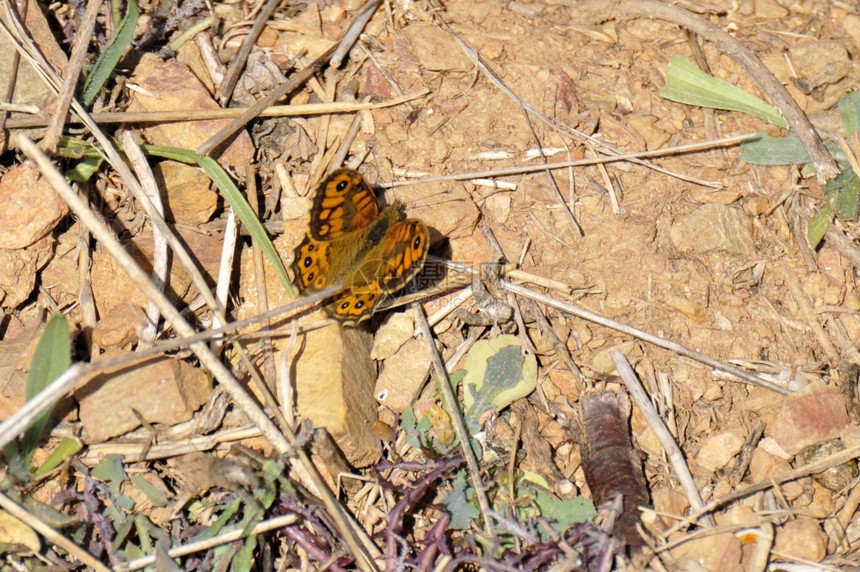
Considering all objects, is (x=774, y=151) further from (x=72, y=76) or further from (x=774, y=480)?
(x=72, y=76)

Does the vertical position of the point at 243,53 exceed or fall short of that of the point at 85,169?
it exceeds it

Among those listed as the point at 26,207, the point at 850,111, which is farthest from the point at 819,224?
the point at 26,207

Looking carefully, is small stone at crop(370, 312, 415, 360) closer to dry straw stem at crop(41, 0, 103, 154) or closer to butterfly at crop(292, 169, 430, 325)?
butterfly at crop(292, 169, 430, 325)

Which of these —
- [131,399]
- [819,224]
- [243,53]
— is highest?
[243,53]

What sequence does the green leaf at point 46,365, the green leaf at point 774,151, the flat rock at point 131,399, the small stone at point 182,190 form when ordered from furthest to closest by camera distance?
the green leaf at point 774,151
the small stone at point 182,190
the flat rock at point 131,399
the green leaf at point 46,365

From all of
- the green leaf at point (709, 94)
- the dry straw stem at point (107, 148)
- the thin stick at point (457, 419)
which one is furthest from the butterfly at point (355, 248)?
the green leaf at point (709, 94)

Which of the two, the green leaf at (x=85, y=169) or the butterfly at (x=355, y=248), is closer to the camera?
the butterfly at (x=355, y=248)

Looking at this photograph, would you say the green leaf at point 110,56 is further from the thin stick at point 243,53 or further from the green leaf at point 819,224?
the green leaf at point 819,224
